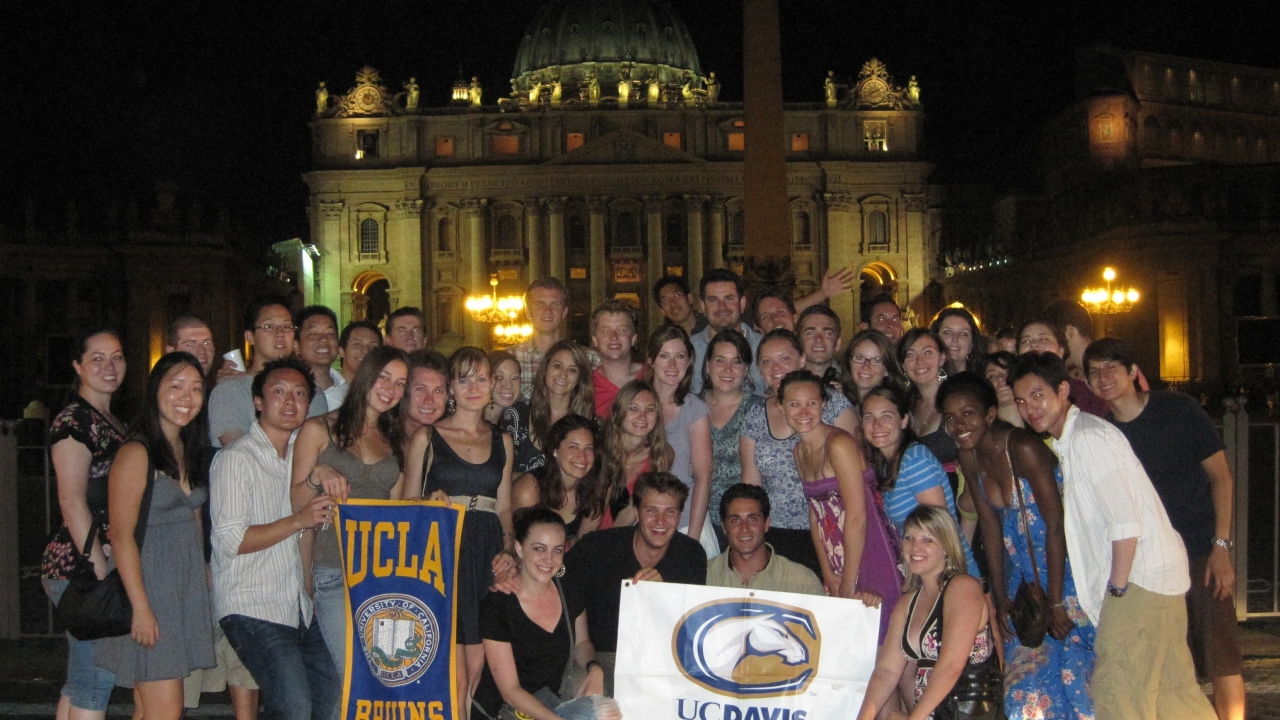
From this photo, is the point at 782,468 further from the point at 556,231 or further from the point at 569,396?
the point at 556,231

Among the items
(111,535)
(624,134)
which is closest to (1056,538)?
(111,535)

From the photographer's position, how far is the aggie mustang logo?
6.29m

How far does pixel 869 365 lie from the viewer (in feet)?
24.4

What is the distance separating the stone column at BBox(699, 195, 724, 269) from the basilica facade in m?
0.08

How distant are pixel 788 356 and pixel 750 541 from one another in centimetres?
143

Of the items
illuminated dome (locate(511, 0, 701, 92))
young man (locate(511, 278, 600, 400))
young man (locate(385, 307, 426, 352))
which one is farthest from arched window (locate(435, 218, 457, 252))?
young man (locate(511, 278, 600, 400))

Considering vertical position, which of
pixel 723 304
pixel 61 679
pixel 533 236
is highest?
pixel 533 236

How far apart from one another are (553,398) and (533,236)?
6335 cm

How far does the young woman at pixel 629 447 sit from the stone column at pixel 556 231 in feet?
207

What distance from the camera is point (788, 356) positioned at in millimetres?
7531

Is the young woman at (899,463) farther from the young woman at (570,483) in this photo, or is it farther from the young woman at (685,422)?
the young woman at (570,483)

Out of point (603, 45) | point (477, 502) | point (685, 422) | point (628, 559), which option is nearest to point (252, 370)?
point (477, 502)

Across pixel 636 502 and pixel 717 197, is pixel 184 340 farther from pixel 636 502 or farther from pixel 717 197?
pixel 717 197

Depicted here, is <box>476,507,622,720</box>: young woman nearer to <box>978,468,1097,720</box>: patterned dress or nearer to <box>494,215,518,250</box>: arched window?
<box>978,468,1097,720</box>: patterned dress
